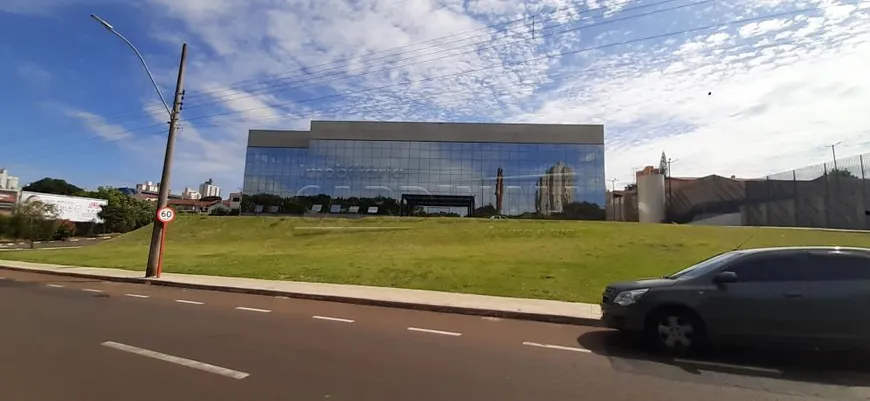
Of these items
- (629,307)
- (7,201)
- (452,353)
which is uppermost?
(7,201)

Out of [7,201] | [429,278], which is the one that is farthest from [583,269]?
[7,201]

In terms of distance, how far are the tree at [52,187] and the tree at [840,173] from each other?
135 metres

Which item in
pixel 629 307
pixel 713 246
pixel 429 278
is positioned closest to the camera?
pixel 629 307

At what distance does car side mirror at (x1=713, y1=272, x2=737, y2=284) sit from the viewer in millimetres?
7031

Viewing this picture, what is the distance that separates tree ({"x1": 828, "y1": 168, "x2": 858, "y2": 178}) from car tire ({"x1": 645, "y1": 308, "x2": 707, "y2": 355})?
48.4 meters

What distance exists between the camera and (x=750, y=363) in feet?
21.7

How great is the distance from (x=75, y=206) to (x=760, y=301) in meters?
85.0

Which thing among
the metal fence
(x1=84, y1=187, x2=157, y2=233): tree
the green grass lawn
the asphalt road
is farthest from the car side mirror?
(x1=84, y1=187, x2=157, y2=233): tree

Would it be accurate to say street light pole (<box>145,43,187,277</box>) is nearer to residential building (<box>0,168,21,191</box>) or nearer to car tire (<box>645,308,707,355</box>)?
car tire (<box>645,308,707,355</box>)

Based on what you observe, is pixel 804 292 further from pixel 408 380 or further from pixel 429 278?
pixel 429 278

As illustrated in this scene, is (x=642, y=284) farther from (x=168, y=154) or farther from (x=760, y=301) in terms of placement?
(x=168, y=154)

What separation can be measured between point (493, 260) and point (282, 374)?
15.3 meters

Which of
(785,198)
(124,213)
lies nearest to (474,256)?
(785,198)

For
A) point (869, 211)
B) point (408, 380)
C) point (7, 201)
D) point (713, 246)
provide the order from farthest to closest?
point (7, 201) → point (869, 211) → point (713, 246) → point (408, 380)
